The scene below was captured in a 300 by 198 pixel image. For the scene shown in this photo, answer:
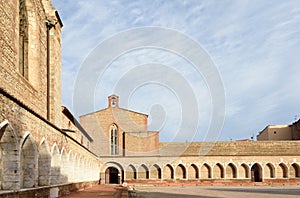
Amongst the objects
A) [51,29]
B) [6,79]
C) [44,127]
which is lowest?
[44,127]

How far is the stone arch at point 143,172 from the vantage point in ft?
140

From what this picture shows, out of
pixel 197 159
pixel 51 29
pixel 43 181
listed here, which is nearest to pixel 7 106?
pixel 43 181

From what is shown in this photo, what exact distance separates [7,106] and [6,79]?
2587mm

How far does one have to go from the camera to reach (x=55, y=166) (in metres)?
14.4

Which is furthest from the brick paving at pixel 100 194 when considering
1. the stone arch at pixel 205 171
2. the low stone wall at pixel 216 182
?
the stone arch at pixel 205 171

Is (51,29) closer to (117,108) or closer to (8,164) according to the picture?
(8,164)

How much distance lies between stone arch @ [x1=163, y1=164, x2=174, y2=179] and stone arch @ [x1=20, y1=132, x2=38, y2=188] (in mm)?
32993

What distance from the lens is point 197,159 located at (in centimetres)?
4344

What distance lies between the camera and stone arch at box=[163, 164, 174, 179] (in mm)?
43438

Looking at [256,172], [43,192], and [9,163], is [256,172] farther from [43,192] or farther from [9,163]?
[9,163]

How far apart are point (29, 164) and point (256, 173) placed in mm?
38816

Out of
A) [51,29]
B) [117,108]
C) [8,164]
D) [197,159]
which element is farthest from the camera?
[117,108]

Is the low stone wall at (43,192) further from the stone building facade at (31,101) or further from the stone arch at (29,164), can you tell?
the stone arch at (29,164)

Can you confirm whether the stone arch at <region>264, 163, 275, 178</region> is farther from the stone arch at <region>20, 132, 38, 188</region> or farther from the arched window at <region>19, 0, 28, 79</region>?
the stone arch at <region>20, 132, 38, 188</region>
